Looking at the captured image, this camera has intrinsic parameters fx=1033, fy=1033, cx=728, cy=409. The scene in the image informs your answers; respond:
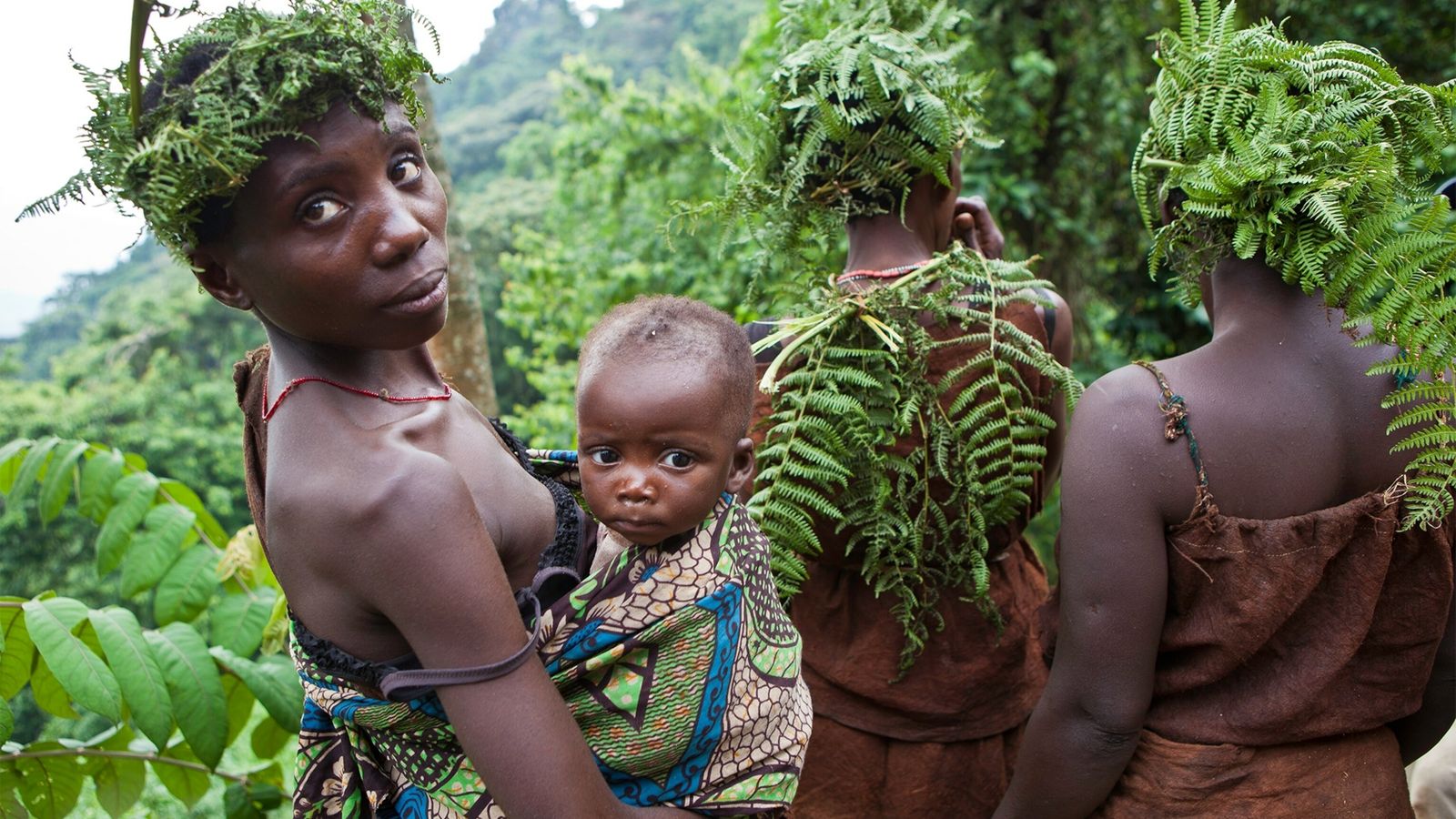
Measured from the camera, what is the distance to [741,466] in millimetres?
1800

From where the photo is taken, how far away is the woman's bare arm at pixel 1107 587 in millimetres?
1789

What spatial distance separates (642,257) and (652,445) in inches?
309

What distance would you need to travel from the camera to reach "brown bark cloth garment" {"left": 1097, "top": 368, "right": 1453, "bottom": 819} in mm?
1759

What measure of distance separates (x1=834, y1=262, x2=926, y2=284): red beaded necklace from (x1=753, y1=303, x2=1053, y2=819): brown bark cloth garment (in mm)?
332

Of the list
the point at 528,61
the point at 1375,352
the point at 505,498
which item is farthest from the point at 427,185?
the point at 528,61

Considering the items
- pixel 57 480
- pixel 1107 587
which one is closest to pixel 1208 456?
pixel 1107 587

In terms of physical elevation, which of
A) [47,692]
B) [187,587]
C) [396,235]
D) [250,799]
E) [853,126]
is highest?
[396,235]

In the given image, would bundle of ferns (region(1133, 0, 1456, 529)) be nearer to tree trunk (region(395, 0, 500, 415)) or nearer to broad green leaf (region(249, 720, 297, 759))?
tree trunk (region(395, 0, 500, 415))

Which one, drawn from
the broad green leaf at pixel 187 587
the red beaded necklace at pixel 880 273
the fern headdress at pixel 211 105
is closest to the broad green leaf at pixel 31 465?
the broad green leaf at pixel 187 587

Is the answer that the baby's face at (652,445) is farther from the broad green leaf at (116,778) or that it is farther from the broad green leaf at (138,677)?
the broad green leaf at (116,778)

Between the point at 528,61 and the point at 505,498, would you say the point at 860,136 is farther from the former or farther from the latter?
the point at 528,61

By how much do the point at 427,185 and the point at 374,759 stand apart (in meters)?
0.89

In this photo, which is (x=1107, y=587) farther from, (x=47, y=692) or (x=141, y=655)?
(x=47, y=692)

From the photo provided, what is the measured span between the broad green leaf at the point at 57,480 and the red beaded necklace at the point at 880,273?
2154 millimetres
